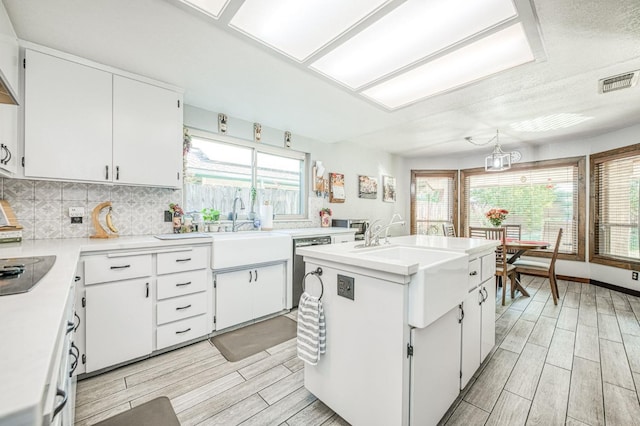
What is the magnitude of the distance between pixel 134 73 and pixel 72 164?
926 millimetres

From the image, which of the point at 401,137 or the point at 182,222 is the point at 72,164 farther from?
the point at 401,137

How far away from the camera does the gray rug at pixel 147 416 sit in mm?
1519

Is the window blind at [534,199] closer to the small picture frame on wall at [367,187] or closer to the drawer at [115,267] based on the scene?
the small picture frame on wall at [367,187]

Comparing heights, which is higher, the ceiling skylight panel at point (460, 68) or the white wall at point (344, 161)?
the ceiling skylight panel at point (460, 68)

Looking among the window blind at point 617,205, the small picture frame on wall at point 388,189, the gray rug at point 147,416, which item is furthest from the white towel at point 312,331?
the window blind at point 617,205

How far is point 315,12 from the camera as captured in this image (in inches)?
65.5

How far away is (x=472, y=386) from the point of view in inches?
72.4

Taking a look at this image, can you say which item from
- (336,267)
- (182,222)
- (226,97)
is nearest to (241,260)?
(182,222)

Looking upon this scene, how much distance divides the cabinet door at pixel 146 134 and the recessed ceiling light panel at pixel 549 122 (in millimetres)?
4376

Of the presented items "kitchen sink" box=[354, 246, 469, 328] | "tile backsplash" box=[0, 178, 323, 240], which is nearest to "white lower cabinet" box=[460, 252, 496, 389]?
"kitchen sink" box=[354, 246, 469, 328]

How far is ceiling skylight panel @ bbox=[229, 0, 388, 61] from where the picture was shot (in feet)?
5.24

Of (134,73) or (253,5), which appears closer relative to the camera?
(253,5)

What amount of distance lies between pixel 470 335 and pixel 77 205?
10.9 feet

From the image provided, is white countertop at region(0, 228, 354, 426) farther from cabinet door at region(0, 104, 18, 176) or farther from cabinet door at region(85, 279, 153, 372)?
cabinet door at region(0, 104, 18, 176)
